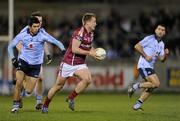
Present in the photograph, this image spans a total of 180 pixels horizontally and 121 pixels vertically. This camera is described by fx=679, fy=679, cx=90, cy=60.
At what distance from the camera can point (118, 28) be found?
34.1 meters

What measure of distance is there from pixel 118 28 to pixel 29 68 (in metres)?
17.1

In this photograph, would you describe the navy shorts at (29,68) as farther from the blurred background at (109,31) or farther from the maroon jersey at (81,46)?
the blurred background at (109,31)

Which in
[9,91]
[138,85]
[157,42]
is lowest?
[9,91]

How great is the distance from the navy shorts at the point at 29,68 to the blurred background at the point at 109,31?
12173 mm

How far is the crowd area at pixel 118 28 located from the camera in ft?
107

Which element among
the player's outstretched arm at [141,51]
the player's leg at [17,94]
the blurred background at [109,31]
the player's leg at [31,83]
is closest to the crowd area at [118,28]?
the blurred background at [109,31]

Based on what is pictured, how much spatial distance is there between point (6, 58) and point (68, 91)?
3.30 meters

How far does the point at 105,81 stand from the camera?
3059 cm

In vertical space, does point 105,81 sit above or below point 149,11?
below

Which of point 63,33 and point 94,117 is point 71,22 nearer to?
point 63,33

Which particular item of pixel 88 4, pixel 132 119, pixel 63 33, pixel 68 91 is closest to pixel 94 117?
pixel 132 119

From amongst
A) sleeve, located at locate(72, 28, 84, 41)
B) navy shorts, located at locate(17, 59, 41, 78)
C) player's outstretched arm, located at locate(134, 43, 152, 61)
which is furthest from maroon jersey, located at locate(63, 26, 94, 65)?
player's outstretched arm, located at locate(134, 43, 152, 61)

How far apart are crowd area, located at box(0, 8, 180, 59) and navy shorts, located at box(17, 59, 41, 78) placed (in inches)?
578

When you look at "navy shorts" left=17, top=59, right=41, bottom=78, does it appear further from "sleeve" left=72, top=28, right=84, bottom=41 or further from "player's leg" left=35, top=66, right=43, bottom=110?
"sleeve" left=72, top=28, right=84, bottom=41
